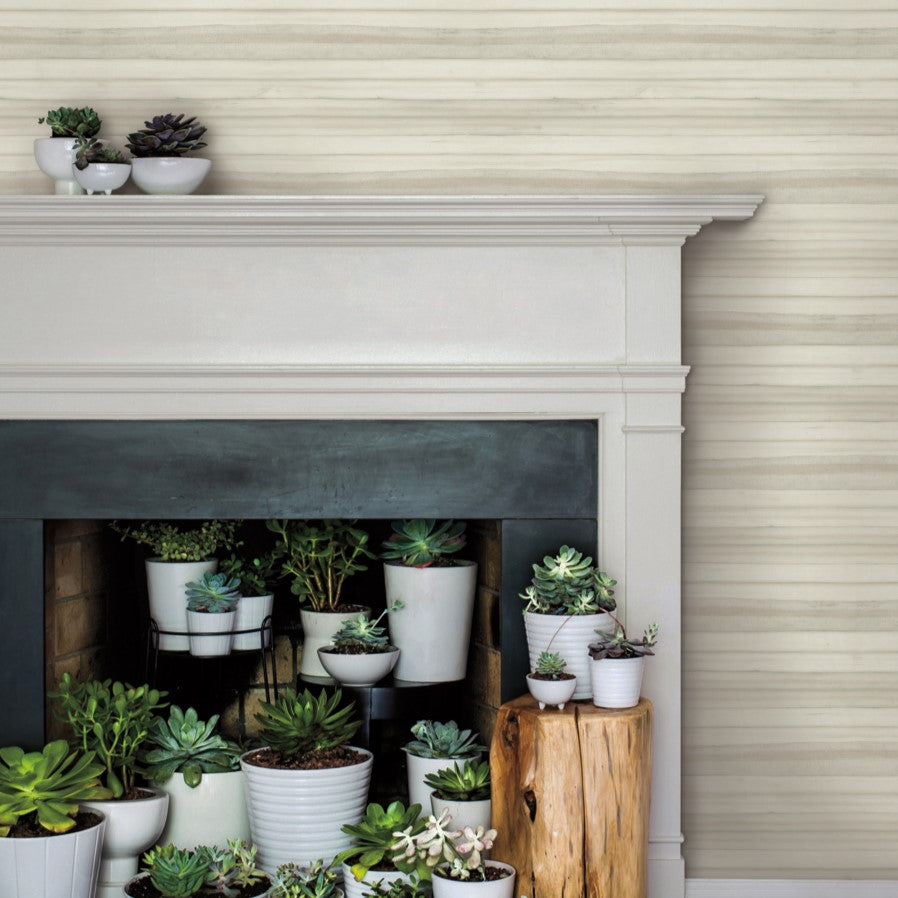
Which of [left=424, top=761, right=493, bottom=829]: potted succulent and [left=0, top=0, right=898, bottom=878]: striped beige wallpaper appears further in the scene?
[left=0, top=0, right=898, bottom=878]: striped beige wallpaper

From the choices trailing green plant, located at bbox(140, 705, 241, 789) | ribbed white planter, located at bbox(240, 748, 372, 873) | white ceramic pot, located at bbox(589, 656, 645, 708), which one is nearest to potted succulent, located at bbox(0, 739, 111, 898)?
trailing green plant, located at bbox(140, 705, 241, 789)

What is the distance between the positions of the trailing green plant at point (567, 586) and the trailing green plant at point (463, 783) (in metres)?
0.41

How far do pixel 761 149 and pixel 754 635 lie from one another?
3.92 ft

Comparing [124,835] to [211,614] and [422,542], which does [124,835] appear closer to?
[211,614]

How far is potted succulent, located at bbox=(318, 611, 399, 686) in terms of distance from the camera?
3047 mm

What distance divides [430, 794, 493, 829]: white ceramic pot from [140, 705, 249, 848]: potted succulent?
52cm

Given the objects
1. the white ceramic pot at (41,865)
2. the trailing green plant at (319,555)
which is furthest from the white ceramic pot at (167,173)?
the white ceramic pot at (41,865)

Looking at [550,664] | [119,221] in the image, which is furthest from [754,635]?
[119,221]

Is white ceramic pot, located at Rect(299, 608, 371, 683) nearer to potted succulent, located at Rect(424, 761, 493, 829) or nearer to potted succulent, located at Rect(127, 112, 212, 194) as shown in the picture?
potted succulent, located at Rect(424, 761, 493, 829)

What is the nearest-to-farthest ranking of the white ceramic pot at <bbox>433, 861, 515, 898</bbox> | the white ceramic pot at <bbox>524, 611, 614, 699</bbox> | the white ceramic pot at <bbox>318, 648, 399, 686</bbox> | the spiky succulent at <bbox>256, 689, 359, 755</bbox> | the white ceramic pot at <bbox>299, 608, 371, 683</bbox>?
the white ceramic pot at <bbox>433, 861, 515, 898</bbox> → the white ceramic pot at <bbox>524, 611, 614, 699</bbox> → the spiky succulent at <bbox>256, 689, 359, 755</bbox> → the white ceramic pot at <bbox>318, 648, 399, 686</bbox> → the white ceramic pot at <bbox>299, 608, 371, 683</bbox>

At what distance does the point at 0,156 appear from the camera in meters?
2.98

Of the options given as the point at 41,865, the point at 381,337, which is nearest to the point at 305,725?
the point at 41,865

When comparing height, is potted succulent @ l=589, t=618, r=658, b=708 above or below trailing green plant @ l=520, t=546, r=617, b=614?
below

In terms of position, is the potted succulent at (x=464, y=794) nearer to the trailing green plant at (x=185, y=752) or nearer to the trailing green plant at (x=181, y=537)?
the trailing green plant at (x=185, y=752)
